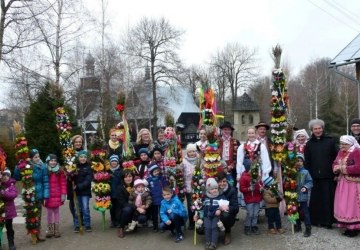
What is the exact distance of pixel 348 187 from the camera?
6.79 meters

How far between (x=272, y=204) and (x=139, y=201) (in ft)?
7.96

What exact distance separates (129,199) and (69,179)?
126 centimetres

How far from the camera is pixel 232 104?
61812 mm

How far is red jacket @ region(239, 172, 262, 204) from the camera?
23.1 feet

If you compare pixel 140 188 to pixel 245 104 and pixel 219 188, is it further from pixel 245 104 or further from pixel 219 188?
pixel 245 104

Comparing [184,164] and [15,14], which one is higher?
[15,14]

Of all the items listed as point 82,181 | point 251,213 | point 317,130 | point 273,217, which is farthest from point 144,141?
point 317,130

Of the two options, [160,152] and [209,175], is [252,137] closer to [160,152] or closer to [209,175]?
[209,175]

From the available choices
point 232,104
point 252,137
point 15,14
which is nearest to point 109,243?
point 252,137

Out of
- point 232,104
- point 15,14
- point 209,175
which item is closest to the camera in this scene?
point 209,175

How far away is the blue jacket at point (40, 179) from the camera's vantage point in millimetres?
7156

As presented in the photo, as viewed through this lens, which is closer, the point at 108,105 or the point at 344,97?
the point at 108,105

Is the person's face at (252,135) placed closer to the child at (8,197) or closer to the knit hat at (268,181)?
the knit hat at (268,181)

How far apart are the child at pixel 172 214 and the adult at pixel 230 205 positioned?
2.66 feet
